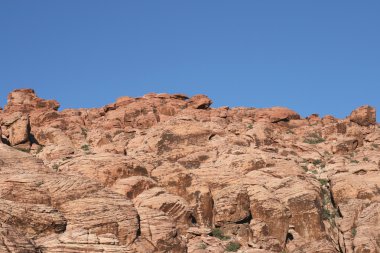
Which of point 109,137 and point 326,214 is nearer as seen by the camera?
point 326,214

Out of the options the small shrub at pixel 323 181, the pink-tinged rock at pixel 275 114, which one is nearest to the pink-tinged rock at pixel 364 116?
the pink-tinged rock at pixel 275 114

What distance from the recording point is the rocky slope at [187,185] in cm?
4078

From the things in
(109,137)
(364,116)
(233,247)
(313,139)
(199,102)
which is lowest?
(233,247)

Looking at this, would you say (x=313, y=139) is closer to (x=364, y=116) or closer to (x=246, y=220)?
(x=364, y=116)

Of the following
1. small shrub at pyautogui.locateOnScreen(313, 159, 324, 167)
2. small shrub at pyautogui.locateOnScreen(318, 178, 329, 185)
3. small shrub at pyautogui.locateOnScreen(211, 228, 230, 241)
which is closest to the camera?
small shrub at pyautogui.locateOnScreen(211, 228, 230, 241)

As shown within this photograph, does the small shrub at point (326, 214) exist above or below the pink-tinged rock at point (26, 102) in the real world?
below

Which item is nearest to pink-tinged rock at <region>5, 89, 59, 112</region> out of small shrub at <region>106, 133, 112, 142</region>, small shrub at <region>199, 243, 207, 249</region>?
small shrub at <region>106, 133, 112, 142</region>

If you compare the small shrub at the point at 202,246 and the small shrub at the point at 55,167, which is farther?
the small shrub at the point at 55,167

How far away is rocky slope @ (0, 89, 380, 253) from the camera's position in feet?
134

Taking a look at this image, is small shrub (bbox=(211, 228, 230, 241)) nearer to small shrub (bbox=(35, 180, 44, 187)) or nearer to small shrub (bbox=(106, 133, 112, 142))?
small shrub (bbox=(35, 180, 44, 187))

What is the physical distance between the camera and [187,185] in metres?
51.1

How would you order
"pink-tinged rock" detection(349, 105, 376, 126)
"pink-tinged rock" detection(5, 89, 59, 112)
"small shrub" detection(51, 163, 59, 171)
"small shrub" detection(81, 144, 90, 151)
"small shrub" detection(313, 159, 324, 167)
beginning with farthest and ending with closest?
"pink-tinged rock" detection(5, 89, 59, 112) < "pink-tinged rock" detection(349, 105, 376, 126) < "small shrub" detection(81, 144, 90, 151) < "small shrub" detection(313, 159, 324, 167) < "small shrub" detection(51, 163, 59, 171)

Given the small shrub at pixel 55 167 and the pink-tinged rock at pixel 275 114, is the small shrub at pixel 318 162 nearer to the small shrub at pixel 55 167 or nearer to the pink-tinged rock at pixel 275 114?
the pink-tinged rock at pixel 275 114

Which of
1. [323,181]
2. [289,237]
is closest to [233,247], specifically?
[289,237]
